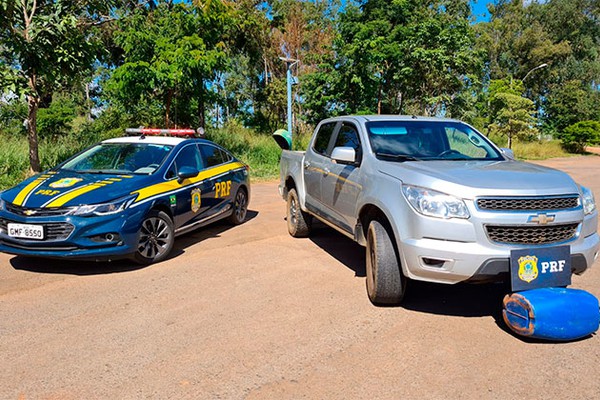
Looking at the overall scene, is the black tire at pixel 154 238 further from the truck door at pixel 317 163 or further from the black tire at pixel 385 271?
the black tire at pixel 385 271

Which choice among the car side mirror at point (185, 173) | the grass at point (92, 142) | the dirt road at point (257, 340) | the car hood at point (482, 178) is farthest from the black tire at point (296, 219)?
the grass at point (92, 142)

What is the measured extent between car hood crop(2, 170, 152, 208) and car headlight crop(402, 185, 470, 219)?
3.26 metres

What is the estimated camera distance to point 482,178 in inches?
146

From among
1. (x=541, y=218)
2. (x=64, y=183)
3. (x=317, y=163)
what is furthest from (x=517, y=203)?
(x=64, y=183)

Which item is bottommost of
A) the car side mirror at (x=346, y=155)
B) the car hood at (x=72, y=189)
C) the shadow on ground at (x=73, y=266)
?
the shadow on ground at (x=73, y=266)

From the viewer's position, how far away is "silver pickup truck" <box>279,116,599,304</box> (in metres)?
3.48

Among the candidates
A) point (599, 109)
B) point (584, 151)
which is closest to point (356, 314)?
point (584, 151)

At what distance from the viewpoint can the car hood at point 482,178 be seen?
11.5ft

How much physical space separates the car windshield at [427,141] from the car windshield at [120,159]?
2900 mm

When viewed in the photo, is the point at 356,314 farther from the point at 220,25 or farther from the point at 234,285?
the point at 220,25

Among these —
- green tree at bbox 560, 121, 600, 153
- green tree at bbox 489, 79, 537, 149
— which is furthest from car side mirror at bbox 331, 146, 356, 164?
green tree at bbox 560, 121, 600, 153

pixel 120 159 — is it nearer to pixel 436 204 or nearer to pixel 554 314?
pixel 436 204

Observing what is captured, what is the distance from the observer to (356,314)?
400 cm

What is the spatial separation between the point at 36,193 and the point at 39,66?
5.09 m
